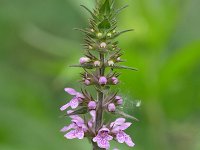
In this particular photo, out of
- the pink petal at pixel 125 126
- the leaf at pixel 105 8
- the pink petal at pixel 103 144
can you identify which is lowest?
the pink petal at pixel 103 144

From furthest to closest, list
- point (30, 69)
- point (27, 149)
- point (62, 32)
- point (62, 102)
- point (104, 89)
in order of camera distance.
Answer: point (62, 32), point (30, 69), point (62, 102), point (27, 149), point (104, 89)

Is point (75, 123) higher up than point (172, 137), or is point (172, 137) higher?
point (75, 123)

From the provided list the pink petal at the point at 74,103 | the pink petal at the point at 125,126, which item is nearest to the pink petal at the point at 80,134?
the pink petal at the point at 74,103

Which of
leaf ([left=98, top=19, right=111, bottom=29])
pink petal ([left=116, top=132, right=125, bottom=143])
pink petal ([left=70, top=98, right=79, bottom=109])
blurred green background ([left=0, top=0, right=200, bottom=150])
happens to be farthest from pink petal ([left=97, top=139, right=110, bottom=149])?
blurred green background ([left=0, top=0, right=200, bottom=150])

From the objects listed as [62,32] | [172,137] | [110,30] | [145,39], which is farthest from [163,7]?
[62,32]

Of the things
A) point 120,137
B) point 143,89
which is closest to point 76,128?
point 120,137

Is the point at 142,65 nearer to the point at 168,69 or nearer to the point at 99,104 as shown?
the point at 168,69

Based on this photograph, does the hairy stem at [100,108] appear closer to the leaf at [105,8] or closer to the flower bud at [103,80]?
the flower bud at [103,80]

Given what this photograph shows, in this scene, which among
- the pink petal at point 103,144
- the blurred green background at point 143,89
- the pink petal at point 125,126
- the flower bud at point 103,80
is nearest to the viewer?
the pink petal at point 103,144
